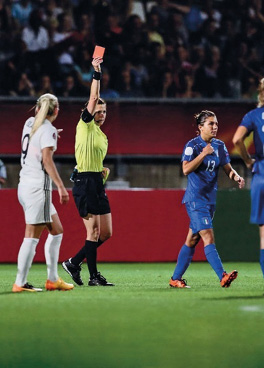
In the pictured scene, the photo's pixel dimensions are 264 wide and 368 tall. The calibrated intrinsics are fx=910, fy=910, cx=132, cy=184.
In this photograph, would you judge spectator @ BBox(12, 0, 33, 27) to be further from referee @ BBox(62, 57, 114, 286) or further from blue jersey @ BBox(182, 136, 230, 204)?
blue jersey @ BBox(182, 136, 230, 204)

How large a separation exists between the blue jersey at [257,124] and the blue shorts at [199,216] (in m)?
1.10

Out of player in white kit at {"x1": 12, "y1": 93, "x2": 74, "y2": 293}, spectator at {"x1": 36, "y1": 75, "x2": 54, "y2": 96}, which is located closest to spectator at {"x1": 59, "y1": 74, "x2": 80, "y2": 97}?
spectator at {"x1": 36, "y1": 75, "x2": 54, "y2": 96}

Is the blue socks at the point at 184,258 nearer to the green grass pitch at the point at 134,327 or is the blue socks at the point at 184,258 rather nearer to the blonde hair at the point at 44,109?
the green grass pitch at the point at 134,327

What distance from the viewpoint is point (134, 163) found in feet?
51.8

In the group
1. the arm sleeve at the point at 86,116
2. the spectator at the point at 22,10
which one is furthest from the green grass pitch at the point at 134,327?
the spectator at the point at 22,10

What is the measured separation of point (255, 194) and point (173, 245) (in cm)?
641

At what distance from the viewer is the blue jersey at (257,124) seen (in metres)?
7.91

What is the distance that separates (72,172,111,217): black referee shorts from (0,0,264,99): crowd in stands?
6.48 meters

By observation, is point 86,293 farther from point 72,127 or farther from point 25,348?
point 72,127

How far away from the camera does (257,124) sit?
7.93 metres

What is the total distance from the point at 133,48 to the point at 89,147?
771 centimetres

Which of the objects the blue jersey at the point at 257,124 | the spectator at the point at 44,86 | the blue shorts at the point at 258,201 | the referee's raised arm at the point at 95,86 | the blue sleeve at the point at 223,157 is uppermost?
the spectator at the point at 44,86

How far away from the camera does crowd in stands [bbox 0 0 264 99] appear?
15969mm

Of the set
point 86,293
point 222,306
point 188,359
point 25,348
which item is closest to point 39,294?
point 86,293
